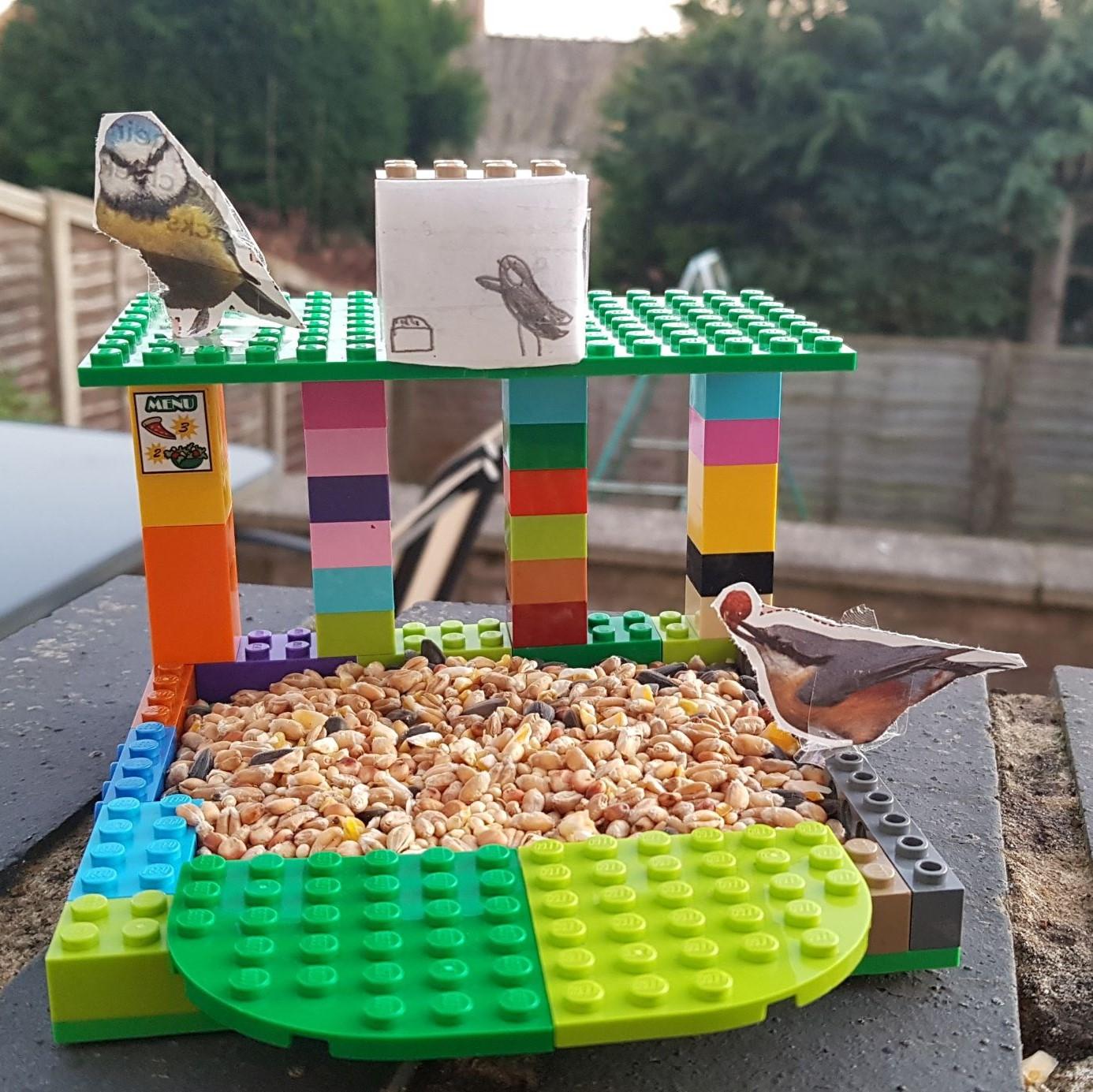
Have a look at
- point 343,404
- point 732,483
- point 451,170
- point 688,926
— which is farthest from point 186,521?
point 688,926

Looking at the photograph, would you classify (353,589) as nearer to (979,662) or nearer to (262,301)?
(262,301)

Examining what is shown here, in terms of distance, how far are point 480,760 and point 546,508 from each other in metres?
0.27

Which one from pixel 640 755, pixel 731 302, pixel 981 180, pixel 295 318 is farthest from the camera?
pixel 981 180

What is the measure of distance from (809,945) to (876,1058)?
4.5 inches

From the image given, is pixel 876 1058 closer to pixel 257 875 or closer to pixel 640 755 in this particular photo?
pixel 640 755

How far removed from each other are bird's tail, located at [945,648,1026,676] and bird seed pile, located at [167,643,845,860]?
127mm

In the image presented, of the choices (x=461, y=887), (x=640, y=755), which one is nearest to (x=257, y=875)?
(x=461, y=887)

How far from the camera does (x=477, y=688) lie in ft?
3.42

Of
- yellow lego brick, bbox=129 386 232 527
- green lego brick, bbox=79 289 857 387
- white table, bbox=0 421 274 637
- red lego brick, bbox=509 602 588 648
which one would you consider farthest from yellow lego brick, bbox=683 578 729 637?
white table, bbox=0 421 274 637

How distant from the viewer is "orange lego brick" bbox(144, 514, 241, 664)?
104 centimetres

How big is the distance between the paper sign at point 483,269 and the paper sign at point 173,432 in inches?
7.0

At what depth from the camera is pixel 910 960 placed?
30.5 inches

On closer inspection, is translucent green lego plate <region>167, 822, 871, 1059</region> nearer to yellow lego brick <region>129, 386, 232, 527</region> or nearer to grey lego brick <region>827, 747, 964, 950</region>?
grey lego brick <region>827, 747, 964, 950</region>

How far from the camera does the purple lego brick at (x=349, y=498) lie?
1059mm
